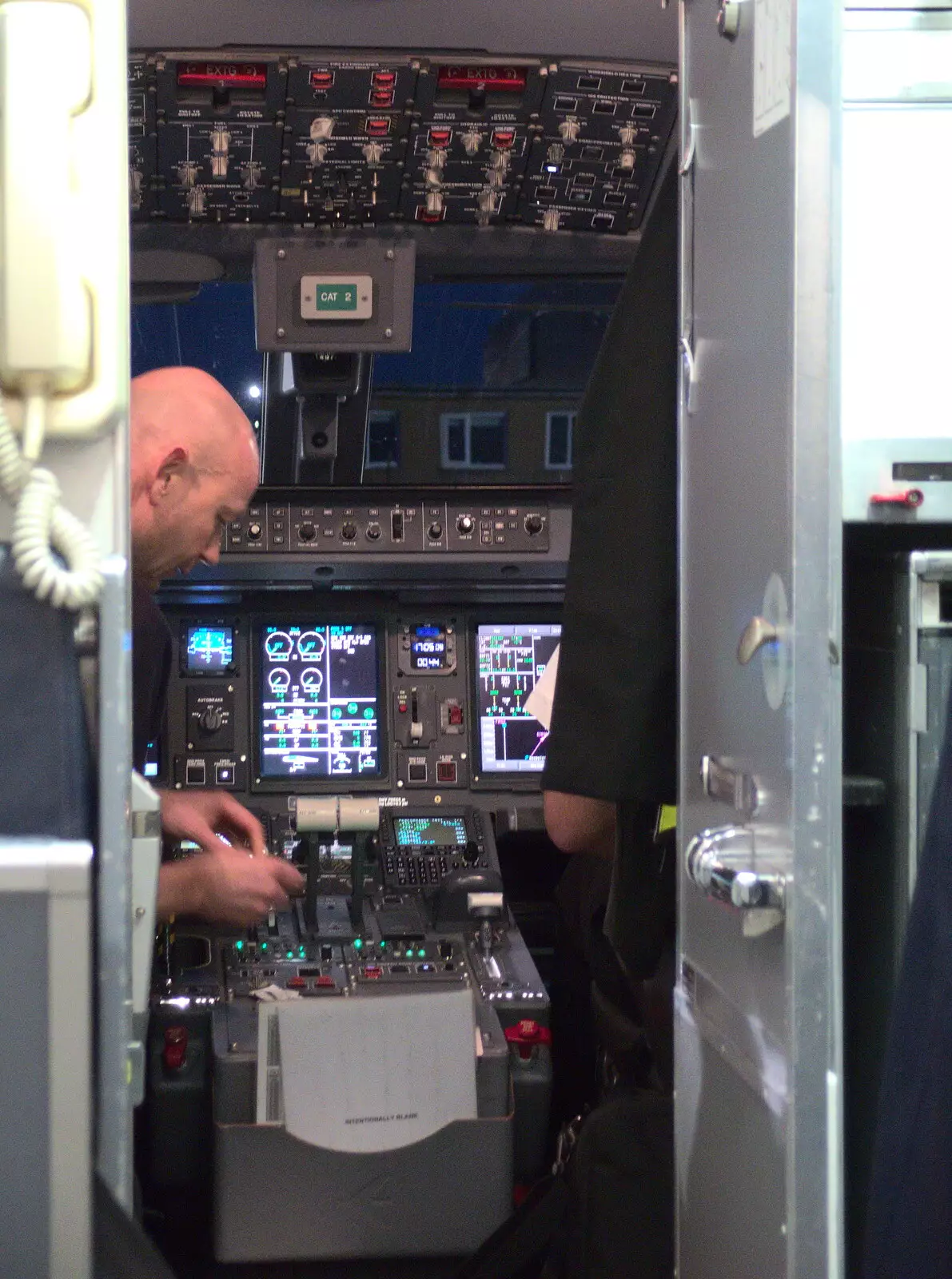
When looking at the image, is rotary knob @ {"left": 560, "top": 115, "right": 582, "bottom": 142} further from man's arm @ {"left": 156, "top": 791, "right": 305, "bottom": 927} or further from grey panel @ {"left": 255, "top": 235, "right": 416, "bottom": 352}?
man's arm @ {"left": 156, "top": 791, "right": 305, "bottom": 927}

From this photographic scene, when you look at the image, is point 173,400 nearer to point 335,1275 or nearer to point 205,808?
point 205,808

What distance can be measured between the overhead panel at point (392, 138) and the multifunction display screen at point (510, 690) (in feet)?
3.46

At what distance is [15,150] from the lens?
4.02 ft

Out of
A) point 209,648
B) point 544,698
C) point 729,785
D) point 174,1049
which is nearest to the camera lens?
point 729,785

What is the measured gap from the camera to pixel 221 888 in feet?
8.93

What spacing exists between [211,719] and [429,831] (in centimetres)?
61

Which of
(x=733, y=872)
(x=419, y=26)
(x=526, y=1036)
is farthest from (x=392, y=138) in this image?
(x=733, y=872)

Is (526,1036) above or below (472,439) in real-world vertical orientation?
below

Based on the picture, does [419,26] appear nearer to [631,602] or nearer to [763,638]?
[631,602]

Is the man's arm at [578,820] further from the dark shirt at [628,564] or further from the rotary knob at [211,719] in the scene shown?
the rotary knob at [211,719]

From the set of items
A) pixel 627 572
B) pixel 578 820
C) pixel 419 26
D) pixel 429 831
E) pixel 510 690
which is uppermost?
pixel 419 26

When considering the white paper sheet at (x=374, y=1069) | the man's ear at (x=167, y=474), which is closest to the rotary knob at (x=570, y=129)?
the man's ear at (x=167, y=474)

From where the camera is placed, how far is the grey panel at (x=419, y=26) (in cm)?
271

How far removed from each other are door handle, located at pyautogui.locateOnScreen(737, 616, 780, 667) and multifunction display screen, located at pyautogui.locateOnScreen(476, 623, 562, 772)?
2.38m
